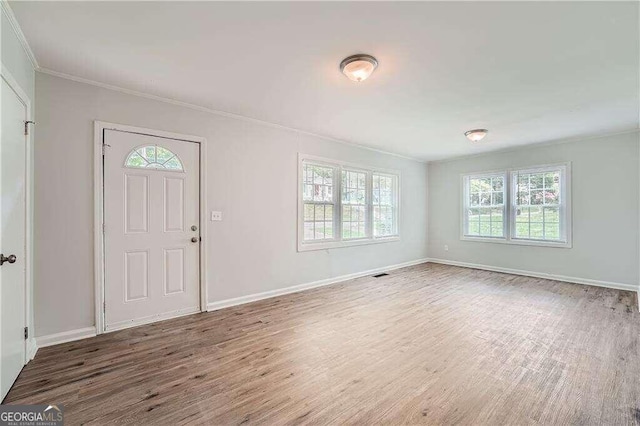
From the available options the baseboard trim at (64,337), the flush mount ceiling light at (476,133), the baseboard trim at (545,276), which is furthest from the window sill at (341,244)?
the baseboard trim at (64,337)

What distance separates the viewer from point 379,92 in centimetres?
322

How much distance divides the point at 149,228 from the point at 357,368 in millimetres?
2679

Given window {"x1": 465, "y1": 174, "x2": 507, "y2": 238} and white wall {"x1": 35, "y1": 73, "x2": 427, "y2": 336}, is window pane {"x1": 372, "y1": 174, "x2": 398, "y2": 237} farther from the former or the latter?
window {"x1": 465, "y1": 174, "x2": 507, "y2": 238}

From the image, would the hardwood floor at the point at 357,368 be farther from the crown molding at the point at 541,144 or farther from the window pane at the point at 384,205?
the crown molding at the point at 541,144

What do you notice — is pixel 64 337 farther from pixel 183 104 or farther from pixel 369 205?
pixel 369 205

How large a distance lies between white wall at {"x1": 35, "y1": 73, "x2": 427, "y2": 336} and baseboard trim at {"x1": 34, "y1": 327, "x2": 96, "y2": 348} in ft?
0.14

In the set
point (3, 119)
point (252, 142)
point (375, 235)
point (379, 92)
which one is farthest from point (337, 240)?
point (3, 119)

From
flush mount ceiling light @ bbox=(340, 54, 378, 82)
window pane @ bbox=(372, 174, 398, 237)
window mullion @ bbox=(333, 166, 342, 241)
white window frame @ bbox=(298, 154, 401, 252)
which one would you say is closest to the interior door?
flush mount ceiling light @ bbox=(340, 54, 378, 82)

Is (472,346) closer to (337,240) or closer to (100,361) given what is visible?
(337,240)

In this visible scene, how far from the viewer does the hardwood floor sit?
1.83m

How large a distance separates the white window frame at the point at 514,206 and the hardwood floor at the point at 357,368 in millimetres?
1768

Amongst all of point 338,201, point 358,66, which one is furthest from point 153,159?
point 338,201

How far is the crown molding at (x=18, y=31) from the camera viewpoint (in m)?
1.91

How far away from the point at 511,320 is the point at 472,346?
1.03 meters
